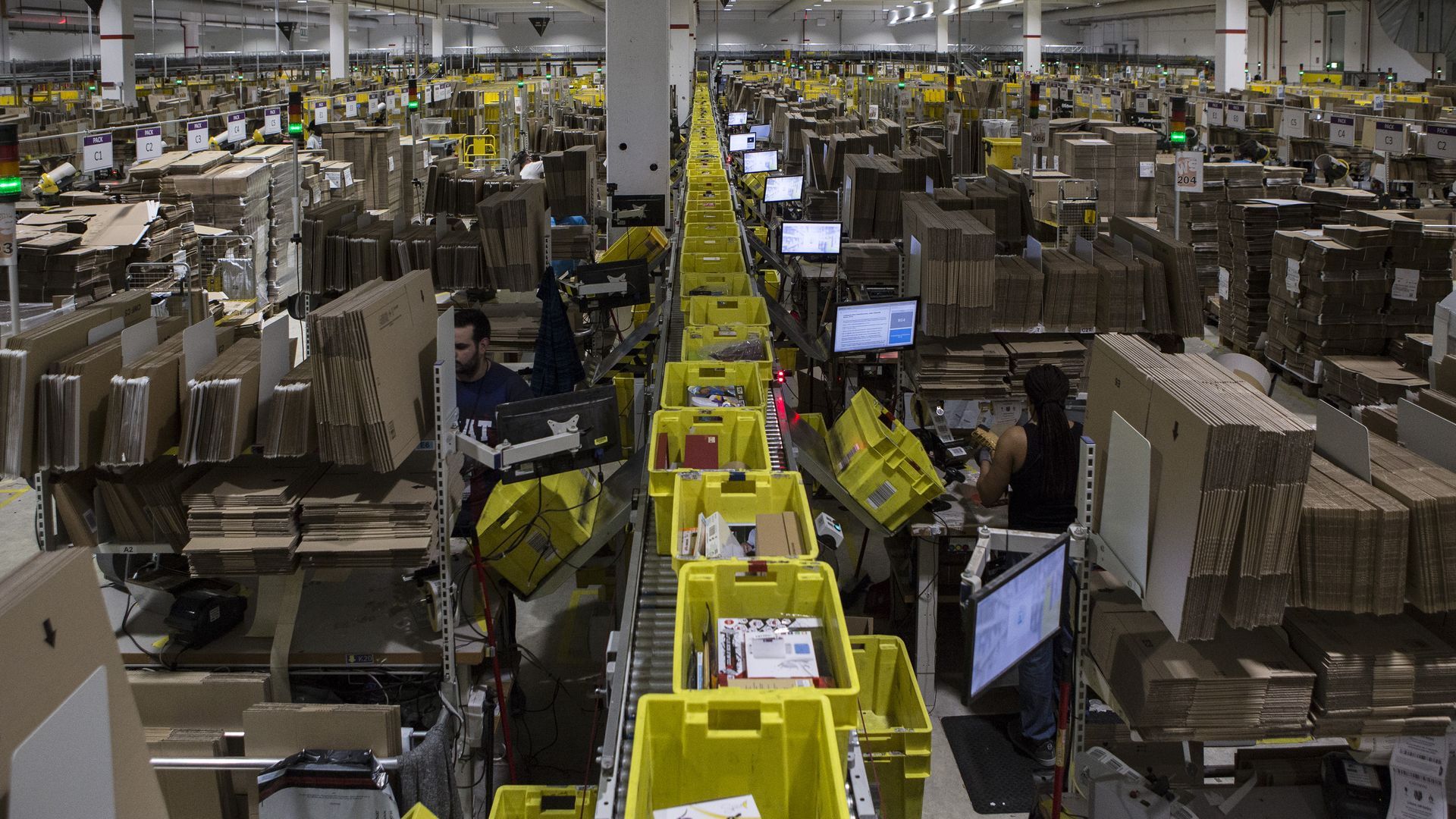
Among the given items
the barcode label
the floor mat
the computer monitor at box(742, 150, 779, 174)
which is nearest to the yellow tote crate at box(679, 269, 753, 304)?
the barcode label

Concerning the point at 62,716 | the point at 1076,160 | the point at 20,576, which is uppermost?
the point at 1076,160

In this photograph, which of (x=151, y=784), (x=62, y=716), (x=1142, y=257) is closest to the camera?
(x=62, y=716)

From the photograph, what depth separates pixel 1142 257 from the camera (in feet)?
21.7

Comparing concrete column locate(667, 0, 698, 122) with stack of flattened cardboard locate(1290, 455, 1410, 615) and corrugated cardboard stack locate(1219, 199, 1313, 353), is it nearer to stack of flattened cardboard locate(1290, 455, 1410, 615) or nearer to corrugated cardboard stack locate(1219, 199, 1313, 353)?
corrugated cardboard stack locate(1219, 199, 1313, 353)

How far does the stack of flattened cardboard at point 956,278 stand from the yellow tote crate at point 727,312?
94cm

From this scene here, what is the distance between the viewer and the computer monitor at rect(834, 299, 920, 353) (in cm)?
652

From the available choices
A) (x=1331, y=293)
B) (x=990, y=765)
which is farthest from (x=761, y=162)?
(x=990, y=765)

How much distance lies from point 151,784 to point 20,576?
387mm

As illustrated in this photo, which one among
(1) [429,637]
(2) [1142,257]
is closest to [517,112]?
(2) [1142,257]

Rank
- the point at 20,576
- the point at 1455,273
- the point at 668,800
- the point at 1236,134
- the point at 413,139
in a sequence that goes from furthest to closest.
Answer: the point at 1236,134, the point at 413,139, the point at 1455,273, the point at 668,800, the point at 20,576

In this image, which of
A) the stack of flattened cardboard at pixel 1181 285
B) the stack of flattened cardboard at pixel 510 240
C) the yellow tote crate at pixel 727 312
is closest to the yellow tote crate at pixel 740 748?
the yellow tote crate at pixel 727 312

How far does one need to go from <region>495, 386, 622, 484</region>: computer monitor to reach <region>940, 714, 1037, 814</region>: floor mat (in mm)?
2119

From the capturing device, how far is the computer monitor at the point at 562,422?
3.94 meters

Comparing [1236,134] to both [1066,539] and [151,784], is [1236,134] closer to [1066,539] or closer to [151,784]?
[1066,539]
